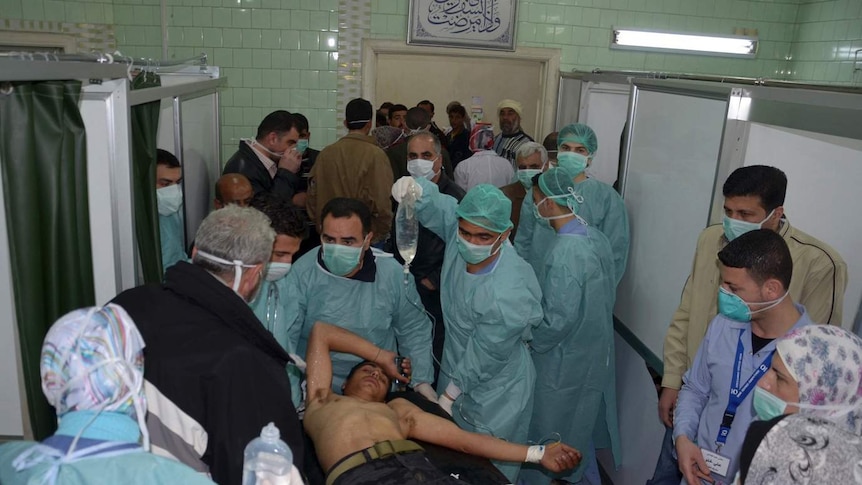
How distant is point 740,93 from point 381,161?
238 centimetres

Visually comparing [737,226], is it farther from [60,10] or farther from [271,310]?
[60,10]

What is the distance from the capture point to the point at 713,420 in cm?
237

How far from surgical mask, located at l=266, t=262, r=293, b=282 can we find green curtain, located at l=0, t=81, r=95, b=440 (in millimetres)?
743

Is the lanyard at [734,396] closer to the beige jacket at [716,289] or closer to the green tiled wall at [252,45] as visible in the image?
the beige jacket at [716,289]

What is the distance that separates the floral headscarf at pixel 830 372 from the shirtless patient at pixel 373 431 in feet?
3.73

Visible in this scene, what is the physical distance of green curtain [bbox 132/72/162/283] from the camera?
2.61 metres

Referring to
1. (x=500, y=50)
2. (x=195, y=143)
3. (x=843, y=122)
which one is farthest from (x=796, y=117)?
(x=500, y=50)

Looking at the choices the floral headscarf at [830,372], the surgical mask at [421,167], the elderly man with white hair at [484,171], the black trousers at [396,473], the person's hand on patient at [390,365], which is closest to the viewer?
the floral headscarf at [830,372]

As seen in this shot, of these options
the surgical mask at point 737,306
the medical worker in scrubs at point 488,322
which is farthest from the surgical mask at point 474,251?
the surgical mask at point 737,306

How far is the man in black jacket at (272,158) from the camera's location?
429cm

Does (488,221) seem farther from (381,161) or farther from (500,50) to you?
(500,50)

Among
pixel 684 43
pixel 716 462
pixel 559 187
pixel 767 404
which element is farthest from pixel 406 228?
pixel 684 43

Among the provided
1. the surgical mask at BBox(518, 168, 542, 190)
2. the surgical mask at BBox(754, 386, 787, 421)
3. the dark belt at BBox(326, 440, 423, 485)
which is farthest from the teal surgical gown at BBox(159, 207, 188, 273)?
the surgical mask at BBox(754, 386, 787, 421)

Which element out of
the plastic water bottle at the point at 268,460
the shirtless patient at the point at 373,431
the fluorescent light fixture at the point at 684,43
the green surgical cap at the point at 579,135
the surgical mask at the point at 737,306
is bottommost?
the shirtless patient at the point at 373,431
